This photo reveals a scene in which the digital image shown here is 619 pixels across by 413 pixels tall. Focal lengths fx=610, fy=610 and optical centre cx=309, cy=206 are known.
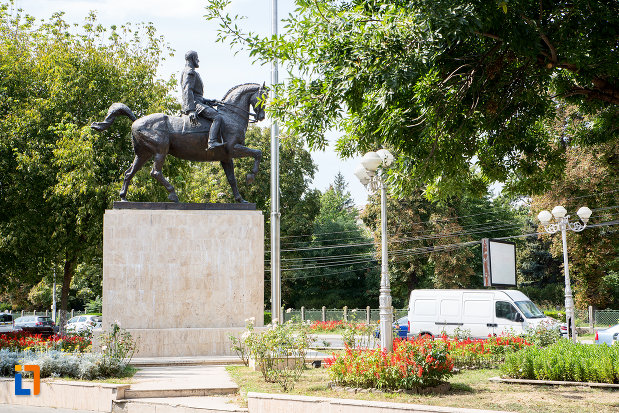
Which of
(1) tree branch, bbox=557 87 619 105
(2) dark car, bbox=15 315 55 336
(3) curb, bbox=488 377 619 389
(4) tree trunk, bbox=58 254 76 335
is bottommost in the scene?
(2) dark car, bbox=15 315 55 336

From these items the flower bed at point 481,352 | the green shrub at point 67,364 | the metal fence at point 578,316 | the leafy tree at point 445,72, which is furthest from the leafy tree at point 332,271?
the leafy tree at point 445,72

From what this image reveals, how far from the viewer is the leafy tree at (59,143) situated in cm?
2348

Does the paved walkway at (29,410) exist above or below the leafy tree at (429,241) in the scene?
below

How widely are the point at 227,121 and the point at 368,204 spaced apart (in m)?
31.2

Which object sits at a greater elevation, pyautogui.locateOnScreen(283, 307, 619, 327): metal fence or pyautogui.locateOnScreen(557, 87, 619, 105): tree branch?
pyautogui.locateOnScreen(557, 87, 619, 105): tree branch

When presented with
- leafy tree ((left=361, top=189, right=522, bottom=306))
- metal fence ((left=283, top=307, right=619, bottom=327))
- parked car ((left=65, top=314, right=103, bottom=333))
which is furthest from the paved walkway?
leafy tree ((left=361, top=189, right=522, bottom=306))

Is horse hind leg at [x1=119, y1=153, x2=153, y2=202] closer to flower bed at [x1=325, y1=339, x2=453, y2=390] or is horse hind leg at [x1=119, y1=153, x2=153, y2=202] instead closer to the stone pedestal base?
the stone pedestal base

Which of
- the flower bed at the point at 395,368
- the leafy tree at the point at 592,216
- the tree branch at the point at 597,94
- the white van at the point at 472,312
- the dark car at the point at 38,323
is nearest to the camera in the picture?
the tree branch at the point at 597,94

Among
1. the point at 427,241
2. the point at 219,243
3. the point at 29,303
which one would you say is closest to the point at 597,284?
the point at 427,241

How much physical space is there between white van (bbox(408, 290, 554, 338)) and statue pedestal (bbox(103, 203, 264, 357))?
8.92 metres

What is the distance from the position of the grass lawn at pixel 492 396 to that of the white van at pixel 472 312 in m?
10.6

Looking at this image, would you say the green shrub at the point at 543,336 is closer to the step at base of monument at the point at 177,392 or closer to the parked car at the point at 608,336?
the parked car at the point at 608,336

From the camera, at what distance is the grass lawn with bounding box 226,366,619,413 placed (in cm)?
865

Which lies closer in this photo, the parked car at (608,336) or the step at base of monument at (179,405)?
the step at base of monument at (179,405)
